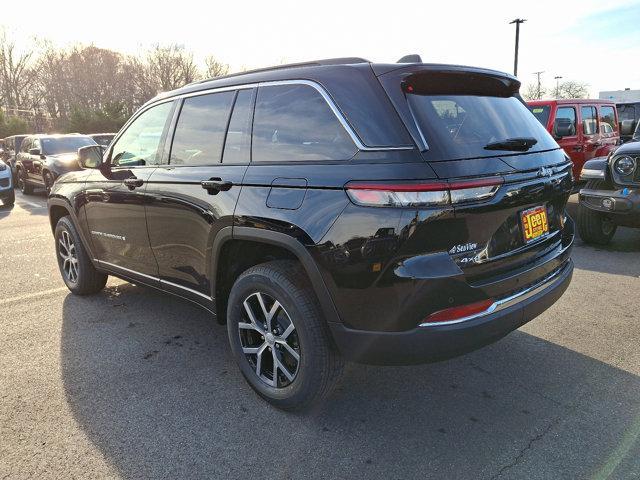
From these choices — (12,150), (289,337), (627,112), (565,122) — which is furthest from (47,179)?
(627,112)

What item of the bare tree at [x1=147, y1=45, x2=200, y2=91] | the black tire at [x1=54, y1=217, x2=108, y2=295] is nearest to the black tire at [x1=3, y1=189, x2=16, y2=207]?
the black tire at [x1=54, y1=217, x2=108, y2=295]

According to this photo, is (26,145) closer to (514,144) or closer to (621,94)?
(514,144)

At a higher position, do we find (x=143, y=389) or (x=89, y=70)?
(x=89, y=70)

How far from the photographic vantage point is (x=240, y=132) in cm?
288

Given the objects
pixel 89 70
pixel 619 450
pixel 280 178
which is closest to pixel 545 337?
pixel 619 450

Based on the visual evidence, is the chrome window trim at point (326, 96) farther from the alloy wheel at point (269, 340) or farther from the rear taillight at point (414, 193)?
the alloy wheel at point (269, 340)

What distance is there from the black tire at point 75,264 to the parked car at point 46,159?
27.6ft

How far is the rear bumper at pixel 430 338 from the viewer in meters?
2.16

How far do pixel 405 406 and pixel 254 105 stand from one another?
1.94 m

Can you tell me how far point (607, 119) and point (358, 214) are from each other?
34.4 ft

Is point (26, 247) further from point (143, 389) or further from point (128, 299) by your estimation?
point (143, 389)

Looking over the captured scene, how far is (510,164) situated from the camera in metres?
2.40

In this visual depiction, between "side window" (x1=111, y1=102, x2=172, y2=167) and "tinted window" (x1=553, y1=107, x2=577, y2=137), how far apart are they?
7829 mm

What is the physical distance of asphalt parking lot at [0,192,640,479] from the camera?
2.28m
